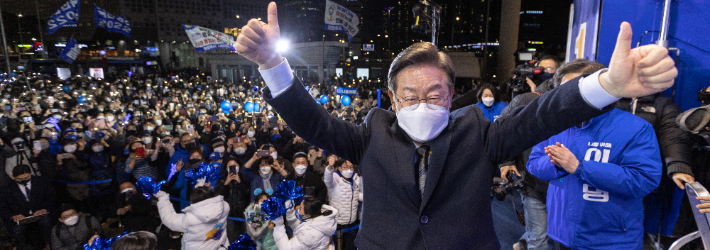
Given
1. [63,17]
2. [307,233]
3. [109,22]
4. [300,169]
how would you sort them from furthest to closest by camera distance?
[109,22] → [63,17] → [300,169] → [307,233]

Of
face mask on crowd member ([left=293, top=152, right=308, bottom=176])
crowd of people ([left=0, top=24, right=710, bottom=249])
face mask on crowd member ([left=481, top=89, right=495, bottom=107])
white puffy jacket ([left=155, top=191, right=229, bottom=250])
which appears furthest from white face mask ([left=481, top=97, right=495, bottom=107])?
white puffy jacket ([left=155, top=191, right=229, bottom=250])

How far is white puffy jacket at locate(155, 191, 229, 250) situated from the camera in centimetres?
350

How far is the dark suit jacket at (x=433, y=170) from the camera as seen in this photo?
47.0 inches

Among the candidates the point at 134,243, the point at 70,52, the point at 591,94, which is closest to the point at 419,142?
the point at 591,94

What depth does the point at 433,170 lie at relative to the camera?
1.20 metres

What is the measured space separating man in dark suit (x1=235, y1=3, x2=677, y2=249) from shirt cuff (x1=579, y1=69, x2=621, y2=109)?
60mm

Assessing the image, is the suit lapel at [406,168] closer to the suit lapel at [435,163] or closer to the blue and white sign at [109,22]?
the suit lapel at [435,163]

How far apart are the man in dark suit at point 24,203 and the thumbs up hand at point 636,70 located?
6.59 metres

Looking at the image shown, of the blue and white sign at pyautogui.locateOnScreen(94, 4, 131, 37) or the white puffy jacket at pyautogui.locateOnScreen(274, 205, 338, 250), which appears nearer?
the white puffy jacket at pyautogui.locateOnScreen(274, 205, 338, 250)

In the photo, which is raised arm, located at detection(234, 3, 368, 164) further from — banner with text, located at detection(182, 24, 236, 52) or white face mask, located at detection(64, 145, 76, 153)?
banner with text, located at detection(182, 24, 236, 52)

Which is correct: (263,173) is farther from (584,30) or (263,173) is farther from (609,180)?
(584,30)

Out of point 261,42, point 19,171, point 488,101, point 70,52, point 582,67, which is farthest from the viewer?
point 70,52

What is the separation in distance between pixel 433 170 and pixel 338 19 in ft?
49.0

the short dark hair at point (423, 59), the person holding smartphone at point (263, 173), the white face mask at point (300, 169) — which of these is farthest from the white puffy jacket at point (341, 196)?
the short dark hair at point (423, 59)
